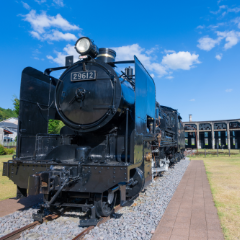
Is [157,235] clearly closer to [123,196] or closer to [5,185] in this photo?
[123,196]

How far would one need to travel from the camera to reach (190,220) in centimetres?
444

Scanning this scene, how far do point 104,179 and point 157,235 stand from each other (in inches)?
51.7

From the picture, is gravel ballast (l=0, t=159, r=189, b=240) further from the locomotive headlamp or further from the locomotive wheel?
the locomotive headlamp

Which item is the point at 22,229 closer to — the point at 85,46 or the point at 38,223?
the point at 38,223

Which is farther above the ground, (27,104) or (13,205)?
(27,104)

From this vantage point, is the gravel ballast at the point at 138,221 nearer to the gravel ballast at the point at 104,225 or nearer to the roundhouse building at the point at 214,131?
the gravel ballast at the point at 104,225

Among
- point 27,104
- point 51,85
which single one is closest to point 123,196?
point 27,104

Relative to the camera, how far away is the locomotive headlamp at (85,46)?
4.74 meters

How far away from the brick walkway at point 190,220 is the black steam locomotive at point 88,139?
34.6 inches

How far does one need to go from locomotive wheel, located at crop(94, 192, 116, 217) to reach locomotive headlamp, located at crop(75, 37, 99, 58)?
3047 millimetres

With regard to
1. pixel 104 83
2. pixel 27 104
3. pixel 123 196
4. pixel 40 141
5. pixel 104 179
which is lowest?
pixel 123 196

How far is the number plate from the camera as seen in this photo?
4.65m

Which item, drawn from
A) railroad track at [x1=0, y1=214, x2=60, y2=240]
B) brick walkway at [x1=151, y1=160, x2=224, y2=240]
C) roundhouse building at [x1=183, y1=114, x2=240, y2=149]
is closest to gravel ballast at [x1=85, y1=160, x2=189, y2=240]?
brick walkway at [x1=151, y1=160, x2=224, y2=240]

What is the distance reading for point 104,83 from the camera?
4.55 meters
